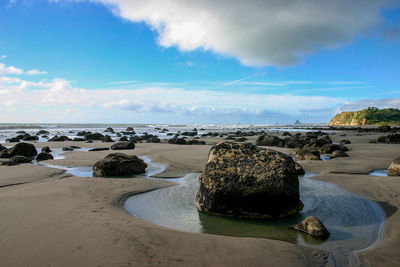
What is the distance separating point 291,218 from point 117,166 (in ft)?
20.1

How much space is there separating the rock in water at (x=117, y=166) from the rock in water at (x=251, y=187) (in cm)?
431

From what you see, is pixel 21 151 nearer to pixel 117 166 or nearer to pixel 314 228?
pixel 117 166

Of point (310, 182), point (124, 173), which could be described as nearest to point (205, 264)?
point (310, 182)

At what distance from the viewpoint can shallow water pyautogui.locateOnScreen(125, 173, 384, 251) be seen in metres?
4.09

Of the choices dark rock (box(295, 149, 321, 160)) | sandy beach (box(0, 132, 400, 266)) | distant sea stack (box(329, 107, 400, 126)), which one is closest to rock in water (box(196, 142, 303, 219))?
sandy beach (box(0, 132, 400, 266))

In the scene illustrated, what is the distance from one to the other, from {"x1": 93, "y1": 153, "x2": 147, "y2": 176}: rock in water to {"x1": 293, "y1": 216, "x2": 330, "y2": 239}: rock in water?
251 inches

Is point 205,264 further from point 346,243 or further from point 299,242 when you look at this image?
point 346,243

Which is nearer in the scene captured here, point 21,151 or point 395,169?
point 395,169

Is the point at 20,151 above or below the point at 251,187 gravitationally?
below

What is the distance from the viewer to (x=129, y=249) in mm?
3285

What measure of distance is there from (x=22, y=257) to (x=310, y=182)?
728cm

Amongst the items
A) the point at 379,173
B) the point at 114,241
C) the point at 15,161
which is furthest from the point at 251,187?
the point at 15,161

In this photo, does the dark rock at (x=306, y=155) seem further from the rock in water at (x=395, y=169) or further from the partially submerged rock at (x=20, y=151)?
the partially submerged rock at (x=20, y=151)

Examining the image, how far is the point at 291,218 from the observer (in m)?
4.99
